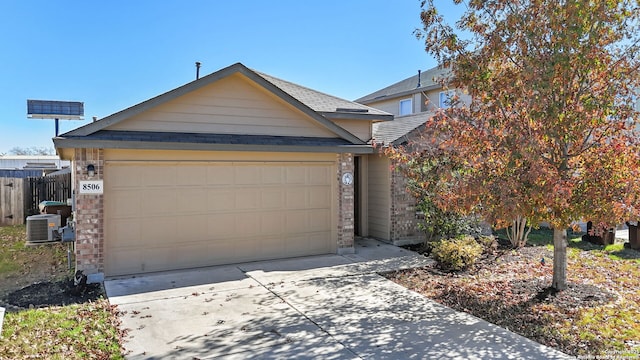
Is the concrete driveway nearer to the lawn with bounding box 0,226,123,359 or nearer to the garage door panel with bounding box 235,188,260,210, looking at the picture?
the lawn with bounding box 0,226,123,359

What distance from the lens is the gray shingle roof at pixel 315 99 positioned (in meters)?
12.1

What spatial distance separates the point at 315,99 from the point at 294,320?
8.01m

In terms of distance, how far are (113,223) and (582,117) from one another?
806cm

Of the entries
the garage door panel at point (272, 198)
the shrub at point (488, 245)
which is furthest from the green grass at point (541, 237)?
the garage door panel at point (272, 198)

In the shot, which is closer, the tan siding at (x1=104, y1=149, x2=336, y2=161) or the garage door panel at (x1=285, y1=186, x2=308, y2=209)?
the tan siding at (x1=104, y1=149, x2=336, y2=161)

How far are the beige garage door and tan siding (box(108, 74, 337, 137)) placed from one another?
2.40 feet

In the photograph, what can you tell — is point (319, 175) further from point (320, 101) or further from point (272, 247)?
point (320, 101)

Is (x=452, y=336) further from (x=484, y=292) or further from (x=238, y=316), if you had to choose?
(x=238, y=316)

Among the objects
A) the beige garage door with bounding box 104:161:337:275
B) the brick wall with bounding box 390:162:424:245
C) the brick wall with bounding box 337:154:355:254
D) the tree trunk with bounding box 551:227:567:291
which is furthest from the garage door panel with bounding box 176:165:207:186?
the tree trunk with bounding box 551:227:567:291

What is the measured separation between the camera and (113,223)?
802cm

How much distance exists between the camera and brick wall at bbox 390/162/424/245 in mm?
11539

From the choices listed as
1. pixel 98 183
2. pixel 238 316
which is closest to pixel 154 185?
pixel 98 183

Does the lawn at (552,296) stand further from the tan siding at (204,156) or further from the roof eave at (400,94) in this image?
the roof eave at (400,94)

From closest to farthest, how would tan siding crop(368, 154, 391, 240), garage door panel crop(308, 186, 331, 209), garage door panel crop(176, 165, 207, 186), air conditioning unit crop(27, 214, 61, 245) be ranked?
garage door panel crop(176, 165, 207, 186) → garage door panel crop(308, 186, 331, 209) → air conditioning unit crop(27, 214, 61, 245) → tan siding crop(368, 154, 391, 240)
